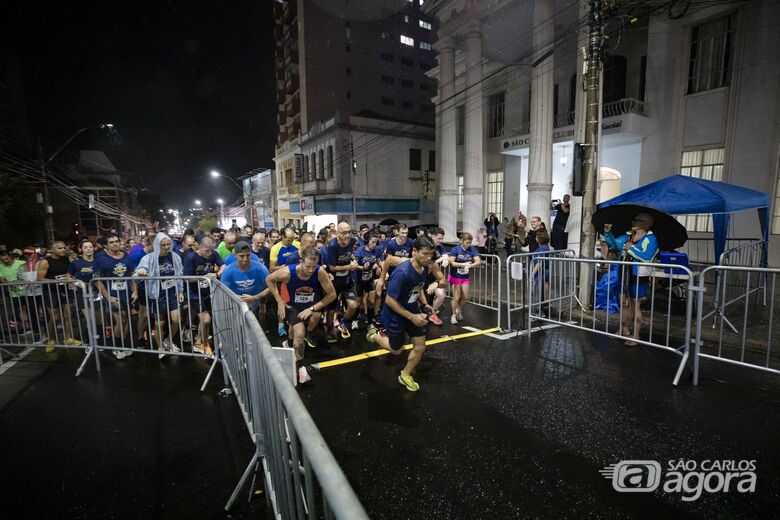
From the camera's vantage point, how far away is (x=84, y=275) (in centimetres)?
684

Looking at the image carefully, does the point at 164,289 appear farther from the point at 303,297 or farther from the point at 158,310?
the point at 303,297

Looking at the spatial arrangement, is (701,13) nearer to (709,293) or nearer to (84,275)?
(709,293)

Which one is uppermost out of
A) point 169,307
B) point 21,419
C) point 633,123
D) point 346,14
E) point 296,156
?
point 346,14

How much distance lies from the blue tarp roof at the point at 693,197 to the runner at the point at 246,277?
736cm

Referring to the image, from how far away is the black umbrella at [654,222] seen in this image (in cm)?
780

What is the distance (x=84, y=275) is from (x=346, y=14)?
5705 cm

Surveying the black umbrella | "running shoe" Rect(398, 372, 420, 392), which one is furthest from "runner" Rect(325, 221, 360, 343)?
the black umbrella

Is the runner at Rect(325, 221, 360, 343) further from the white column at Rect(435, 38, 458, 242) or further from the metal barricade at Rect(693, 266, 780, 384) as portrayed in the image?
the white column at Rect(435, 38, 458, 242)

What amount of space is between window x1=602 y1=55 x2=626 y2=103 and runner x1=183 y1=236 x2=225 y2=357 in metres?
18.2

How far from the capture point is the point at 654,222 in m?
8.02

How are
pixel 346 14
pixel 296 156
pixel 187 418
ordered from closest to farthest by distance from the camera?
pixel 187 418, pixel 296 156, pixel 346 14

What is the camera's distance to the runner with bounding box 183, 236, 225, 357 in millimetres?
5973

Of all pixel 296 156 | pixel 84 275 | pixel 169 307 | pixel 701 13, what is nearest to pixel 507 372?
pixel 169 307

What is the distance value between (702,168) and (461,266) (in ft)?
42.6
